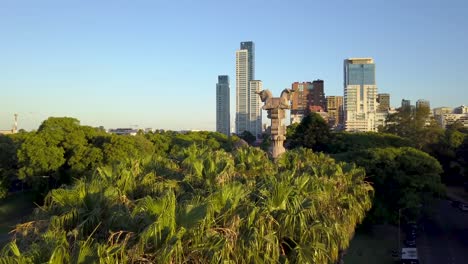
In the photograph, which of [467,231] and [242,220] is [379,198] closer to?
[467,231]

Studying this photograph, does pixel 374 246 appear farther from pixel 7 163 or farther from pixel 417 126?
pixel 417 126

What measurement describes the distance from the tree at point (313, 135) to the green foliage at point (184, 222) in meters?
42.4

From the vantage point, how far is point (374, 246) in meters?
31.0

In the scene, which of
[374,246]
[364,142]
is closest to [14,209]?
[374,246]

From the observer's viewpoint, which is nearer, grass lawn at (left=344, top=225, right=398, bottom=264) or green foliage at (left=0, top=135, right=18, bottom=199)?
grass lawn at (left=344, top=225, right=398, bottom=264)

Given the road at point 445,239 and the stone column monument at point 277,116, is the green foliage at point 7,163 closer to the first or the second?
the stone column monument at point 277,116

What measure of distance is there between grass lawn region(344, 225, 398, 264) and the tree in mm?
22600

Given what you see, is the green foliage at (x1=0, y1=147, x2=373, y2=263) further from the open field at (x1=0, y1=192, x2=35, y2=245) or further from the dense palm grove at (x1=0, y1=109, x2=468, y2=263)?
the open field at (x1=0, y1=192, x2=35, y2=245)

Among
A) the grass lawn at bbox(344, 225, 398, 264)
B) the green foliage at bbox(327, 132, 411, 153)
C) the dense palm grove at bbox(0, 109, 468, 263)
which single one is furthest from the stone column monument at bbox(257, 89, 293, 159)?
the green foliage at bbox(327, 132, 411, 153)

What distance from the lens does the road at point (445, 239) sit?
28219mm

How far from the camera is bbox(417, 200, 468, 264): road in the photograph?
1111 inches

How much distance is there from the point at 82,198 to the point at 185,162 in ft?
23.5

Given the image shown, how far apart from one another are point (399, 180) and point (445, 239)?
573 centimetres

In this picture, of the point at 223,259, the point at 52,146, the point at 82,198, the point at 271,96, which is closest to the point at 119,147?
the point at 52,146
